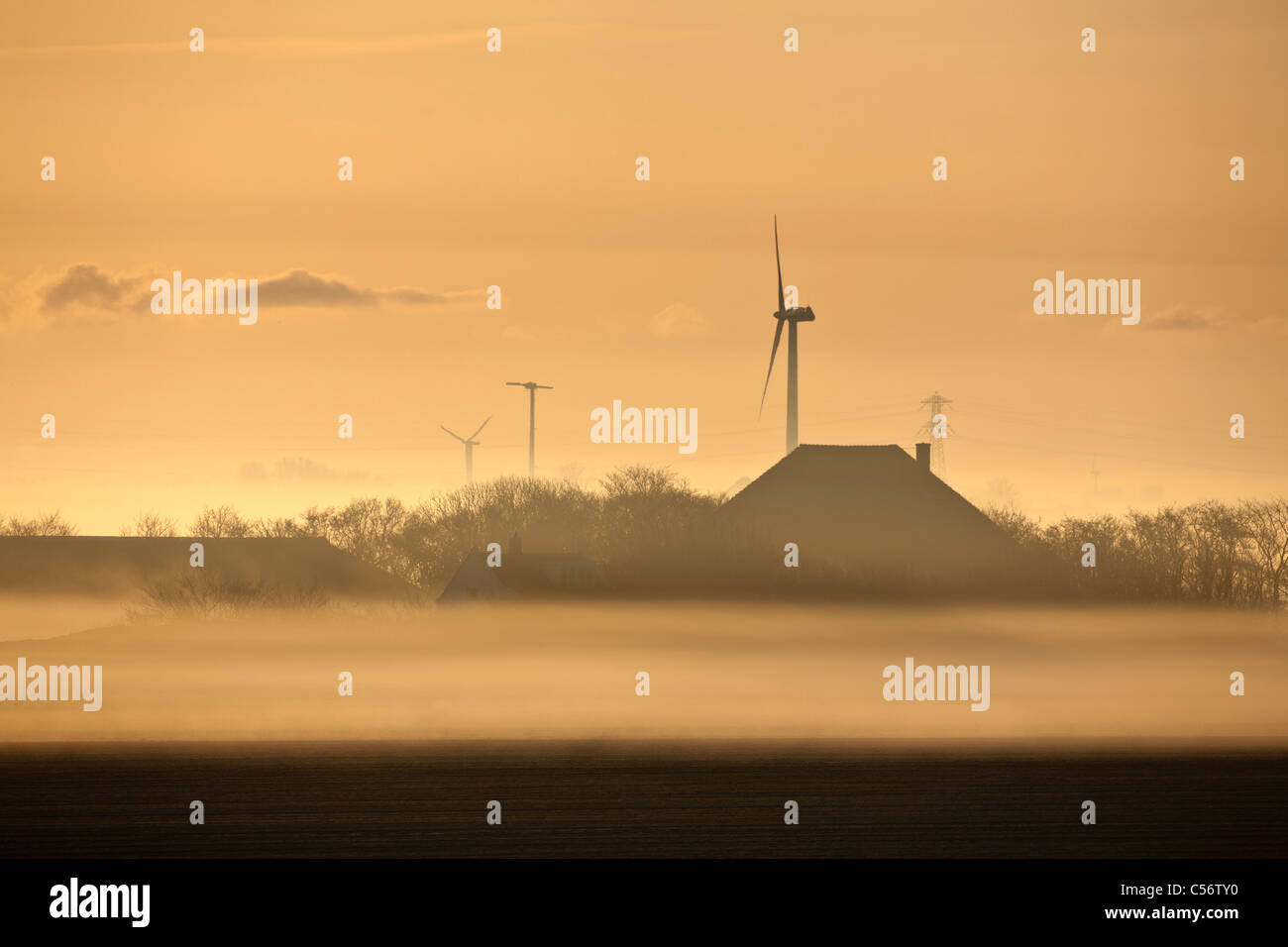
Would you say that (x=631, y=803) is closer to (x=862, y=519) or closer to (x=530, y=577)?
(x=530, y=577)

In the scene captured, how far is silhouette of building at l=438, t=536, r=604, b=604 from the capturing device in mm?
123625

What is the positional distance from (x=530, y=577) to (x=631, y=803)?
143ft

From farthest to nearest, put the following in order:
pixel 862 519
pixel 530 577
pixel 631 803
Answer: pixel 530 577 → pixel 862 519 → pixel 631 803

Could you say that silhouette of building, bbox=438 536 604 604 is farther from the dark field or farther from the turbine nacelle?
the turbine nacelle

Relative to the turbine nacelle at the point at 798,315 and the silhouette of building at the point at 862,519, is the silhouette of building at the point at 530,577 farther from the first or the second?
the turbine nacelle at the point at 798,315

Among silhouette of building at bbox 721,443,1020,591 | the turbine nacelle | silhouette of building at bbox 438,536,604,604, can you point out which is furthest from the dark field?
the turbine nacelle

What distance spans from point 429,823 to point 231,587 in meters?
68.7

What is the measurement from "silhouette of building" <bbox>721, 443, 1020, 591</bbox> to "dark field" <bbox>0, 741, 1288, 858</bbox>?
1396 centimetres

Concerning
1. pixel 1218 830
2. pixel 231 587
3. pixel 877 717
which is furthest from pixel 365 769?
pixel 877 717

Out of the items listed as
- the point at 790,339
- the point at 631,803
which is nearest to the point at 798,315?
the point at 790,339

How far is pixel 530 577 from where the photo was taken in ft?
407

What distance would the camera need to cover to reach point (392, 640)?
13225cm

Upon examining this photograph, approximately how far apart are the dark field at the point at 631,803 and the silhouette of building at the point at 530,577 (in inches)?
463

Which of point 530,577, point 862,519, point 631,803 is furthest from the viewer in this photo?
point 530,577
